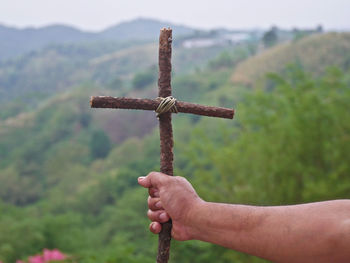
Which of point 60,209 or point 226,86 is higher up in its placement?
point 226,86

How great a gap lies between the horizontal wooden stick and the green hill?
36356 mm

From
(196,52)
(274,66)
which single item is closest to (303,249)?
(274,66)

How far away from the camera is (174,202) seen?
1404 mm

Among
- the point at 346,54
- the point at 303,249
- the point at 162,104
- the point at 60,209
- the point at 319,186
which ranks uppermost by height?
the point at 346,54

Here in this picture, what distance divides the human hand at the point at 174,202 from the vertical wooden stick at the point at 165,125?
7 cm

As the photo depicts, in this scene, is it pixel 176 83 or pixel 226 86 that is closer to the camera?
pixel 226 86

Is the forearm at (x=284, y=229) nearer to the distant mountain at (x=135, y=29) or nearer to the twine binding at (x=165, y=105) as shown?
the twine binding at (x=165, y=105)

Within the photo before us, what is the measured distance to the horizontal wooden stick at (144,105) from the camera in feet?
4.62

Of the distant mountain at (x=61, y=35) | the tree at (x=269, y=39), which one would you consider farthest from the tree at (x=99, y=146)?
the distant mountain at (x=61, y=35)

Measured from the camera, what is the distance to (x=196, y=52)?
7038 centimetres

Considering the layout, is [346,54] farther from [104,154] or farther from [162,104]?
[162,104]

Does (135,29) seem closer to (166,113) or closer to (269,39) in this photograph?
(269,39)

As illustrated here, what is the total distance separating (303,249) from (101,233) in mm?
16005

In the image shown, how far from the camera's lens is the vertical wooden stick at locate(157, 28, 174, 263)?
1537 mm
